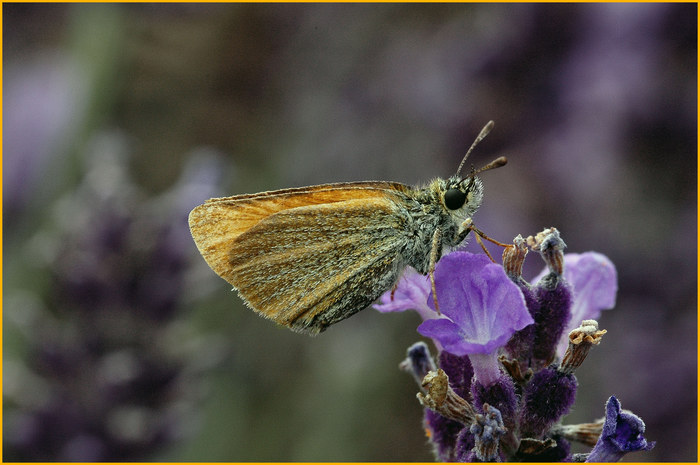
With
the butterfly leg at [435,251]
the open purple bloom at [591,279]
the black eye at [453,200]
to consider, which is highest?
the black eye at [453,200]

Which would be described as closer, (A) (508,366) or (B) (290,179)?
(A) (508,366)

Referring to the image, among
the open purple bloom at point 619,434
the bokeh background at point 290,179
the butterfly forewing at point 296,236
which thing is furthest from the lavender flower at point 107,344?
the open purple bloom at point 619,434

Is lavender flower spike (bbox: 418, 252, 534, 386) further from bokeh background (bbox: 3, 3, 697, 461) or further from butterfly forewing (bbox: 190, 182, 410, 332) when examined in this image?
bokeh background (bbox: 3, 3, 697, 461)

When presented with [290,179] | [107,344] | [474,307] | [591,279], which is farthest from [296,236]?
[290,179]

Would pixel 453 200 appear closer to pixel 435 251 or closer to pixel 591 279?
pixel 435 251

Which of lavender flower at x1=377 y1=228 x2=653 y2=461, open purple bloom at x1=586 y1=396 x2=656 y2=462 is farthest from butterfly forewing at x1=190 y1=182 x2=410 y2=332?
open purple bloom at x1=586 y1=396 x2=656 y2=462

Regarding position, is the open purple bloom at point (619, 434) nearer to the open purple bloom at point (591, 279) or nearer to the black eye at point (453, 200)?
the open purple bloom at point (591, 279)
